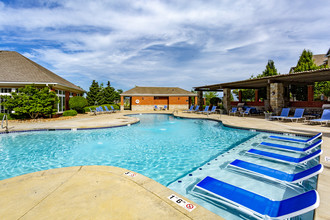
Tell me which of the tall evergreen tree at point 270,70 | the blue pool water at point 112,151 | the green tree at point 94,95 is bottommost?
the blue pool water at point 112,151

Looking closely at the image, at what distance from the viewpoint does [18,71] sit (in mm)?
17109

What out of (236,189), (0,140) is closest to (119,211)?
(236,189)

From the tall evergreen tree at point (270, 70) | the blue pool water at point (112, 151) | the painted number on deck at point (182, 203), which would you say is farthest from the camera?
the tall evergreen tree at point (270, 70)

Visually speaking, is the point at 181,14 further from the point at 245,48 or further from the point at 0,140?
the point at 0,140

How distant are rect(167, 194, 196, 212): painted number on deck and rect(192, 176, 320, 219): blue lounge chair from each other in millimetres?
849

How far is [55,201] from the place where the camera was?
293 cm

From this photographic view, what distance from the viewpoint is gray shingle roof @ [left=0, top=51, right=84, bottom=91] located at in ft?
52.7

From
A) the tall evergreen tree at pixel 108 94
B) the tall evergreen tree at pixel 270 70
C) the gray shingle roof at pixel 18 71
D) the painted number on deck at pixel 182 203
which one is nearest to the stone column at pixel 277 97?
the painted number on deck at pixel 182 203

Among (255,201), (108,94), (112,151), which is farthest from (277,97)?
(108,94)

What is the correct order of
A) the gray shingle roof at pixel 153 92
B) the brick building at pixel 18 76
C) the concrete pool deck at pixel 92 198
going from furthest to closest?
the gray shingle roof at pixel 153 92 < the brick building at pixel 18 76 < the concrete pool deck at pixel 92 198

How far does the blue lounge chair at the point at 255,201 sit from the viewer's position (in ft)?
7.91

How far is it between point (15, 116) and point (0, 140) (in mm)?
8319

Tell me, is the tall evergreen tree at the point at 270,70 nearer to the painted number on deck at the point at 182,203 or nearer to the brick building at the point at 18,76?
the brick building at the point at 18,76

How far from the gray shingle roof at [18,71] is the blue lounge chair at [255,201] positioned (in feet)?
59.5
